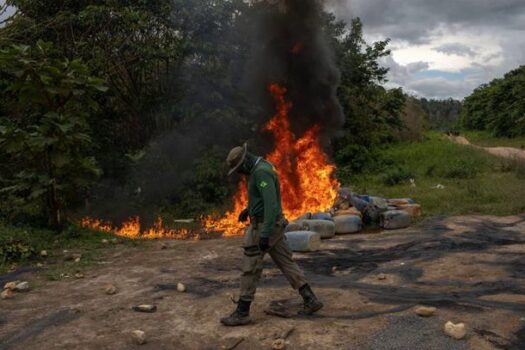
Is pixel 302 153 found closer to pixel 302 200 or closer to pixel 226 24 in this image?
pixel 302 200

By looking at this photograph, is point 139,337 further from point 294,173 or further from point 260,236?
point 294,173

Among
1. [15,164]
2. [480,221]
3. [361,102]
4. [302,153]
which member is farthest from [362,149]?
[15,164]

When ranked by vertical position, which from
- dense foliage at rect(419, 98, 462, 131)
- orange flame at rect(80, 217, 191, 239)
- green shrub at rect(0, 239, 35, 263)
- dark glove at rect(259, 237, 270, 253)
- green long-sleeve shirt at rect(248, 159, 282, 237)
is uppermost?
dense foliage at rect(419, 98, 462, 131)

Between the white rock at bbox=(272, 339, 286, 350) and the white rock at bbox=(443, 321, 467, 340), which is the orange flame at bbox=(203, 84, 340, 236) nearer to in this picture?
the white rock at bbox=(272, 339, 286, 350)

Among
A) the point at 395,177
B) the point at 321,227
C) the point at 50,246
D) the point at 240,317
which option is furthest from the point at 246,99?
the point at 240,317

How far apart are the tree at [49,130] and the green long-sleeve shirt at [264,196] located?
225 inches

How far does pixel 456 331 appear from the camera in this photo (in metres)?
4.50

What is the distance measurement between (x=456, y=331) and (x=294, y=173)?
9573 millimetres

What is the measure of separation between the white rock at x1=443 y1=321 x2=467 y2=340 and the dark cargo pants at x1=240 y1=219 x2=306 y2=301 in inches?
61.2

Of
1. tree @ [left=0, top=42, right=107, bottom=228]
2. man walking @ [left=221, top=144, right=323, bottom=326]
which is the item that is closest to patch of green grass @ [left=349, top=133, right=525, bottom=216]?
man walking @ [left=221, top=144, right=323, bottom=326]

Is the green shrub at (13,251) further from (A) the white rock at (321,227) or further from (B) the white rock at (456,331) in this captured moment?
(B) the white rock at (456,331)

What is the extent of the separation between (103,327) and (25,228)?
5.89m

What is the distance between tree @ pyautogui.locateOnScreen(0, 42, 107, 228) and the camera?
372 inches

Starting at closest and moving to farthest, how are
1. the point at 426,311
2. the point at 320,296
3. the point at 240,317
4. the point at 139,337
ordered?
1. the point at 139,337
2. the point at 426,311
3. the point at 240,317
4. the point at 320,296
